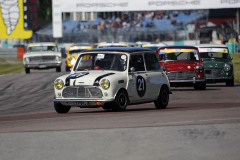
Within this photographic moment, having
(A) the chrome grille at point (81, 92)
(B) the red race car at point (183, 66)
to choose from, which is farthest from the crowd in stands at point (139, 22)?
(A) the chrome grille at point (81, 92)

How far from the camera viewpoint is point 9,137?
8320 mm

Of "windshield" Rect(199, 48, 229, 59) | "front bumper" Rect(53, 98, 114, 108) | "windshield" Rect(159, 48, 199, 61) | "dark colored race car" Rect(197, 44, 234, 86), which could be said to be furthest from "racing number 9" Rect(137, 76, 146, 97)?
"windshield" Rect(199, 48, 229, 59)

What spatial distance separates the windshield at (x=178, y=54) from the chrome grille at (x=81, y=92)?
26.8 feet

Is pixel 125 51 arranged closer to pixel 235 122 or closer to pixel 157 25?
pixel 235 122

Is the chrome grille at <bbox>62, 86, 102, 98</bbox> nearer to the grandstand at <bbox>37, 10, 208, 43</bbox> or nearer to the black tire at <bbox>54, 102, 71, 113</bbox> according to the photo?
the black tire at <bbox>54, 102, 71, 113</bbox>

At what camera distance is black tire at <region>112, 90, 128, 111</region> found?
1166cm

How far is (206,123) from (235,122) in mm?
498

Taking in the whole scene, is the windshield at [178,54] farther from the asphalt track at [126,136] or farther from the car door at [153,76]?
the asphalt track at [126,136]

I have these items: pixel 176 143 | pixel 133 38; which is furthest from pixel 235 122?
pixel 133 38

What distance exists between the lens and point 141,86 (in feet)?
→ 41.2

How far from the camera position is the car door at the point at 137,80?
12219mm

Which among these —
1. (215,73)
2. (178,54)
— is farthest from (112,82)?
(215,73)

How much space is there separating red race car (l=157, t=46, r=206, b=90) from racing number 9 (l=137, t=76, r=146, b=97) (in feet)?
20.6

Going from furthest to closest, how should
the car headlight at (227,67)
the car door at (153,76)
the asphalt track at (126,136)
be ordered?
the car headlight at (227,67), the car door at (153,76), the asphalt track at (126,136)
